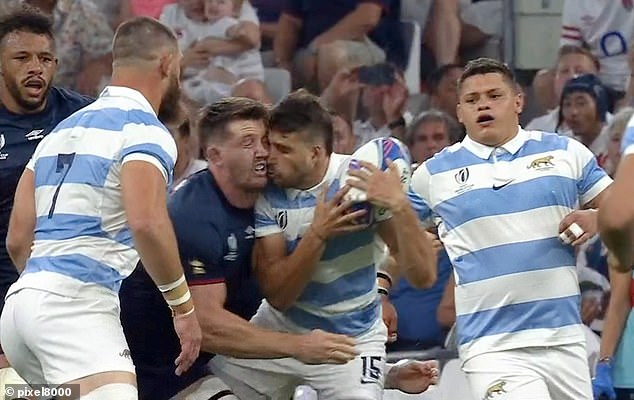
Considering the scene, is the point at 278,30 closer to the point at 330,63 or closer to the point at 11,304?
the point at 330,63

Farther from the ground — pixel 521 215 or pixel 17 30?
pixel 17 30

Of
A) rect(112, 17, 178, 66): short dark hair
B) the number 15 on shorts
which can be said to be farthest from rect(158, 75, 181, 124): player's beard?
the number 15 on shorts

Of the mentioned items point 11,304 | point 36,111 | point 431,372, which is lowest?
point 431,372

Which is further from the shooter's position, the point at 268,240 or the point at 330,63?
the point at 330,63

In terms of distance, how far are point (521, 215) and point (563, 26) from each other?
13.9 ft

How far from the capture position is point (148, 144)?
5.26 m

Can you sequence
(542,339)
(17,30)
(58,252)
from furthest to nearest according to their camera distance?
(17,30) → (542,339) → (58,252)

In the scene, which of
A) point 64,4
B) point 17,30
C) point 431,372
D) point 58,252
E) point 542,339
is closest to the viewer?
point 58,252

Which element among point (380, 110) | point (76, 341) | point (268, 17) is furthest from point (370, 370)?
point (268, 17)

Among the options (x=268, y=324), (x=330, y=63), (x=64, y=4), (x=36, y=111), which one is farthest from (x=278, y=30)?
(x=268, y=324)

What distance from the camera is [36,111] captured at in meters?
6.78

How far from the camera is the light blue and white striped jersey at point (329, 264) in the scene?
590 centimetres

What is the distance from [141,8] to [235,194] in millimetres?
3843

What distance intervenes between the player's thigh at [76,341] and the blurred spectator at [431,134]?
3.83m
